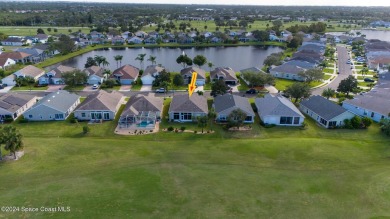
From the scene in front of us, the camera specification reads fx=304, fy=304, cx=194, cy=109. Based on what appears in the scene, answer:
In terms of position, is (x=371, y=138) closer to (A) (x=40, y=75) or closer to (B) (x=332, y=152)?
(B) (x=332, y=152)

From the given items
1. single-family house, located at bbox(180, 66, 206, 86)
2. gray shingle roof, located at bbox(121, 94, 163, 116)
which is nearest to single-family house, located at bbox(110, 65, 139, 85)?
single-family house, located at bbox(180, 66, 206, 86)

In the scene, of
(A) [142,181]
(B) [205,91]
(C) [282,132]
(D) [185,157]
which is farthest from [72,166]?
(B) [205,91]

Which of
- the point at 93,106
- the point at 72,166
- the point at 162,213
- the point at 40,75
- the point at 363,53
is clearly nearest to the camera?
the point at 162,213

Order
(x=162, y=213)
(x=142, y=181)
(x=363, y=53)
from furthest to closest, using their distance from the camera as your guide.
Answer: (x=363, y=53), (x=142, y=181), (x=162, y=213)

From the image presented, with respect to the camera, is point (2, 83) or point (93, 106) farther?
point (2, 83)

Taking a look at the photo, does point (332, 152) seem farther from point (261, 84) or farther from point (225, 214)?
point (261, 84)

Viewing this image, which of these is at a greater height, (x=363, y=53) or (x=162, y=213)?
(x=363, y=53)

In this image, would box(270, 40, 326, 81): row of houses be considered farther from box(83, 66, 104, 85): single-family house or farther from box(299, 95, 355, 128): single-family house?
box(83, 66, 104, 85): single-family house

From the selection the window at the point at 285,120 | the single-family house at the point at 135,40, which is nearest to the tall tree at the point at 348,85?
the window at the point at 285,120
